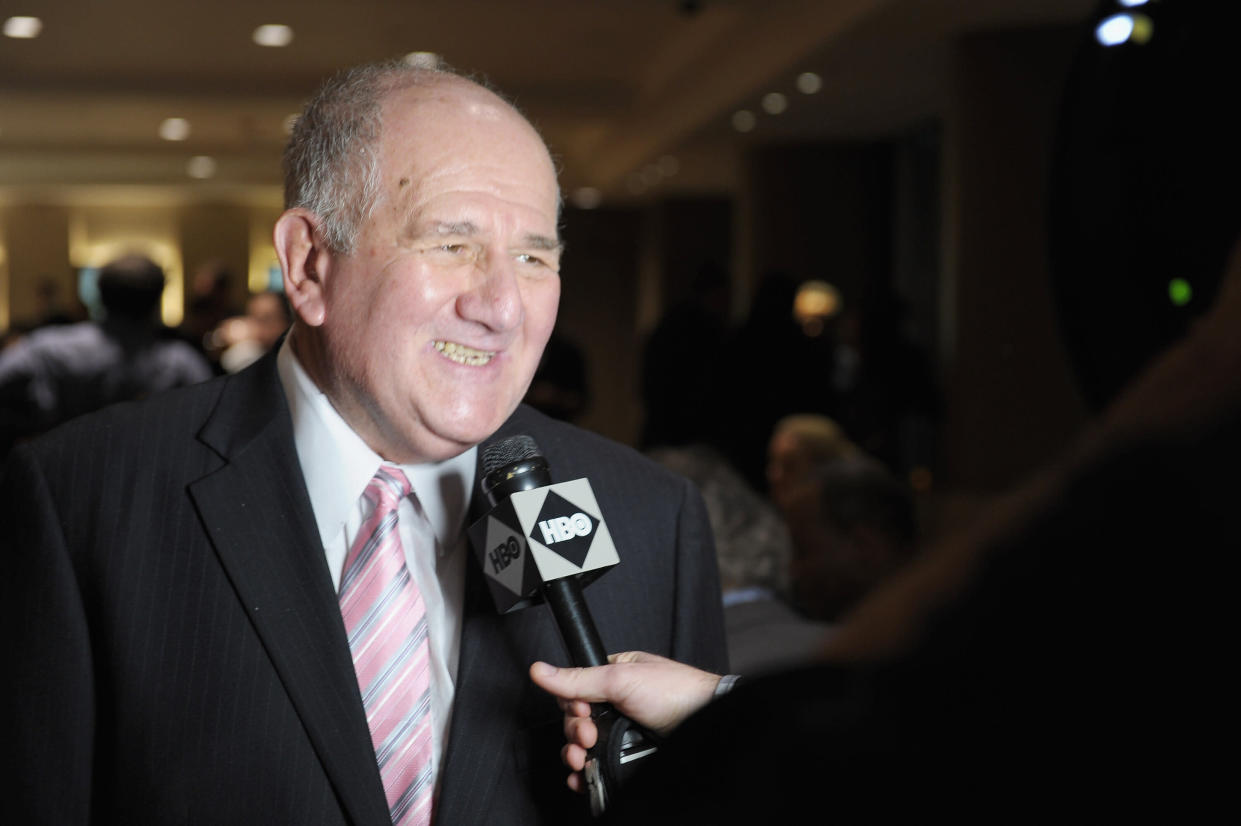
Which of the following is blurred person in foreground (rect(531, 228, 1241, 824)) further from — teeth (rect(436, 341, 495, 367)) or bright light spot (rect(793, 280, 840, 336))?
bright light spot (rect(793, 280, 840, 336))

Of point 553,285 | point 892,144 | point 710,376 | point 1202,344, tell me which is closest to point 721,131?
point 892,144

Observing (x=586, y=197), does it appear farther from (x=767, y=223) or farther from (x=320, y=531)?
(x=320, y=531)

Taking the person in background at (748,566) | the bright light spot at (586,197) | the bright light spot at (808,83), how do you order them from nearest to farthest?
the person in background at (748,566)
the bright light spot at (808,83)
the bright light spot at (586,197)

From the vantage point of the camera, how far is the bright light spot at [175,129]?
562 inches

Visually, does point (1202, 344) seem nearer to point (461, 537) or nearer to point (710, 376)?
point (461, 537)

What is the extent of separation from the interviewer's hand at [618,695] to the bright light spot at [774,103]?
890 cm

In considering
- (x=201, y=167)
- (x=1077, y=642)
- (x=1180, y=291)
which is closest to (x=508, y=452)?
(x=1180, y=291)

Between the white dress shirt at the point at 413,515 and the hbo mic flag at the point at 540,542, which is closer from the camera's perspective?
the hbo mic flag at the point at 540,542

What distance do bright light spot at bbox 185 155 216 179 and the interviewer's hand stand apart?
16603 millimetres

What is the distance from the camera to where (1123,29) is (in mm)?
777

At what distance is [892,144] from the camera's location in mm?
11734

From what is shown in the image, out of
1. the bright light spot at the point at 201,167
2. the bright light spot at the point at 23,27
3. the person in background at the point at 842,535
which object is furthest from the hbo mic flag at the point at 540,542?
the bright light spot at the point at 201,167

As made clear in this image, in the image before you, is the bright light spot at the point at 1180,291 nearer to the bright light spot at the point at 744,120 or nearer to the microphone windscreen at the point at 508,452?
the microphone windscreen at the point at 508,452

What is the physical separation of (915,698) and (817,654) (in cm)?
3
